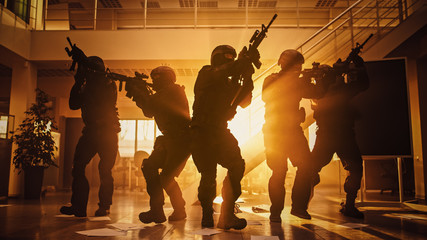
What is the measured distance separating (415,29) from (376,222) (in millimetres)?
3804

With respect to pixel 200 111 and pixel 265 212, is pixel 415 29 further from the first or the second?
pixel 200 111

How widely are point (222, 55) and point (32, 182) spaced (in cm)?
573

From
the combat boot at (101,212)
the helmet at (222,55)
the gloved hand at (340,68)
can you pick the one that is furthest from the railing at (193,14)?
the helmet at (222,55)

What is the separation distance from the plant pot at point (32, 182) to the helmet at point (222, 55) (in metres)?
5.56

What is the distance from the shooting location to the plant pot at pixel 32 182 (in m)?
7.24

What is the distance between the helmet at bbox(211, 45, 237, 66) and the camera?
3.32m

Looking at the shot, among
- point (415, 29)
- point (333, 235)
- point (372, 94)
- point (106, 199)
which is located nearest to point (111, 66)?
point (106, 199)

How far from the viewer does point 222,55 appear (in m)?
3.34

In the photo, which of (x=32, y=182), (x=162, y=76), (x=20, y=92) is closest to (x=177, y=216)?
(x=162, y=76)

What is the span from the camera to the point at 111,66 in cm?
840

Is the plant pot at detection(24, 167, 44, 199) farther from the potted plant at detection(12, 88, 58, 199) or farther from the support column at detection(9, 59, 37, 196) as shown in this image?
the support column at detection(9, 59, 37, 196)

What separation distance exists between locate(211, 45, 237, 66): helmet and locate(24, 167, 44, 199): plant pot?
556 centimetres

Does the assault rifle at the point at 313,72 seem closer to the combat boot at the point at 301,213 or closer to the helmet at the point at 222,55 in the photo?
the helmet at the point at 222,55

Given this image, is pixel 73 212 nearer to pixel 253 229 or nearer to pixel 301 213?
pixel 253 229
